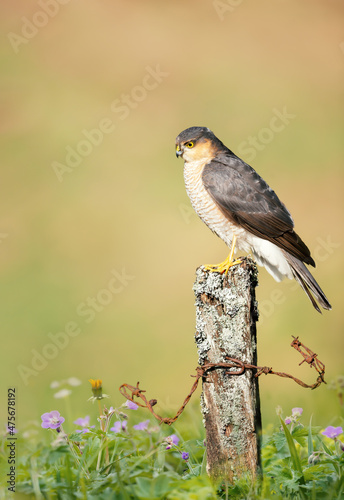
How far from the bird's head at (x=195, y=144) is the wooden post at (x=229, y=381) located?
1.51 metres

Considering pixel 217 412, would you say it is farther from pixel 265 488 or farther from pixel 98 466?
pixel 98 466

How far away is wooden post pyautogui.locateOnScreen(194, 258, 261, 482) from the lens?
7.93ft

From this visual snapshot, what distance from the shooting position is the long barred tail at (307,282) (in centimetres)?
327

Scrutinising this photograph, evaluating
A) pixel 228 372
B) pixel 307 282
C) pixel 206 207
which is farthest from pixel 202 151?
pixel 228 372

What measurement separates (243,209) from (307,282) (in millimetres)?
611

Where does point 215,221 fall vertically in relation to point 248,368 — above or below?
above

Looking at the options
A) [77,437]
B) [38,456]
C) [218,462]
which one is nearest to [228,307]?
[218,462]

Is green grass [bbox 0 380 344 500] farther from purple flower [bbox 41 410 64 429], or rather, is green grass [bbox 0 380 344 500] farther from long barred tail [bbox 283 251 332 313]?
long barred tail [bbox 283 251 332 313]

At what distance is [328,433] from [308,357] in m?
0.55

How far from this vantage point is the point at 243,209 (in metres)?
3.49

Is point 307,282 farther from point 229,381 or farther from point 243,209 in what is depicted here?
point 229,381

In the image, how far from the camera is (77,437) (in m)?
2.41

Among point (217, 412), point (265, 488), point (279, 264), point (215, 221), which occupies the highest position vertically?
point (215, 221)

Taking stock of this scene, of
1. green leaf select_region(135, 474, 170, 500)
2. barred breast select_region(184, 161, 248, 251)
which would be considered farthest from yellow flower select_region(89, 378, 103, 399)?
A: barred breast select_region(184, 161, 248, 251)
